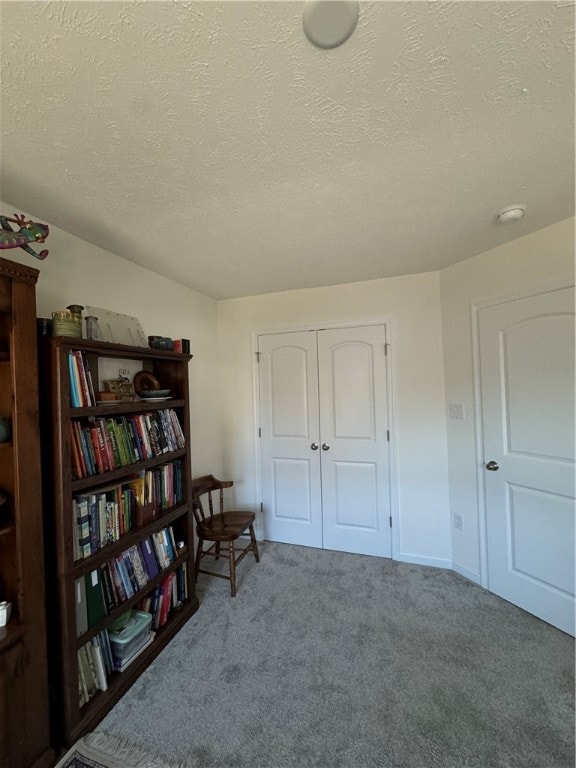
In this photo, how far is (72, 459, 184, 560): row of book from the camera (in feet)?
4.53

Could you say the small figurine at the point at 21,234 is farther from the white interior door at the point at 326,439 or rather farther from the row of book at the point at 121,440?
the white interior door at the point at 326,439


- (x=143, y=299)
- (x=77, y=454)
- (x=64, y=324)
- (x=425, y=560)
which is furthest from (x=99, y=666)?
(x=425, y=560)

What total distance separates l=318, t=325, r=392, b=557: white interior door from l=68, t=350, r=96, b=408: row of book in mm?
1828

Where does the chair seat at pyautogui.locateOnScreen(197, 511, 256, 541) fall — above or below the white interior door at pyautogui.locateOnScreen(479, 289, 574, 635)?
below

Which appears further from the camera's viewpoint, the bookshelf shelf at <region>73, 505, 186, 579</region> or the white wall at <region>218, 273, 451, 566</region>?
the white wall at <region>218, 273, 451, 566</region>

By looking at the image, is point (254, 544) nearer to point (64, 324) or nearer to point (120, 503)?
point (120, 503)

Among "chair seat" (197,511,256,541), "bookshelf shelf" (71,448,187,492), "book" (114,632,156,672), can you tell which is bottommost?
"book" (114,632,156,672)

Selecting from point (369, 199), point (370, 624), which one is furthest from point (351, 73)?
point (370, 624)

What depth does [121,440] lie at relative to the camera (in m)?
1.63

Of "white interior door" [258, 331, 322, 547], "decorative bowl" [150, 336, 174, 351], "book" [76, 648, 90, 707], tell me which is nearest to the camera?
"book" [76, 648, 90, 707]

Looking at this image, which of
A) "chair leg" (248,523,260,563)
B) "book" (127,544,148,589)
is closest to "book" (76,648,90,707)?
"book" (127,544,148,589)

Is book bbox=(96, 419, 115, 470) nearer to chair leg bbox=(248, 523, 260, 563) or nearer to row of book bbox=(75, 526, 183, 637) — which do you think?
row of book bbox=(75, 526, 183, 637)

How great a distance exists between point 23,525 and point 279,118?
170 centimetres

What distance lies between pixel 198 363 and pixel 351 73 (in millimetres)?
2280
